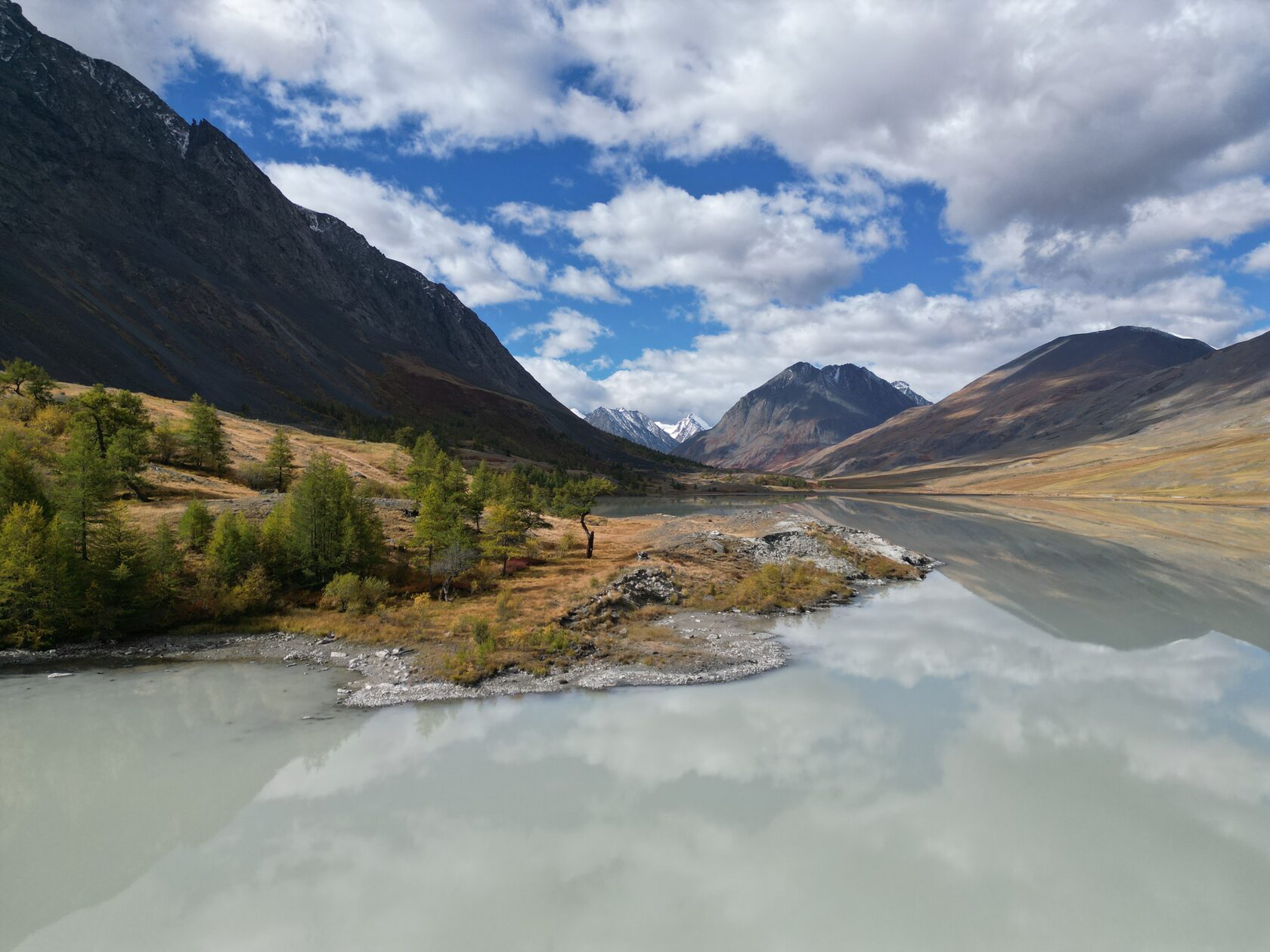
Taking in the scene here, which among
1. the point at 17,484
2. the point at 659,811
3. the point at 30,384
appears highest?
the point at 30,384

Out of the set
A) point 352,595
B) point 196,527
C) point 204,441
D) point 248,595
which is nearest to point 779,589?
point 352,595

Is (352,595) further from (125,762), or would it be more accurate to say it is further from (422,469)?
(422,469)

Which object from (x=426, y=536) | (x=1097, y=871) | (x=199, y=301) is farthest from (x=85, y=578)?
(x=199, y=301)

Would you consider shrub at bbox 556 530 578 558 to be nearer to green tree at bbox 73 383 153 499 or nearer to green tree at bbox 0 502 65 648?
green tree at bbox 73 383 153 499

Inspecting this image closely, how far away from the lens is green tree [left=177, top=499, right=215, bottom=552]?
1372 inches

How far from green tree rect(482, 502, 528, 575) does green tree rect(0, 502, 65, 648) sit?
73.4 ft

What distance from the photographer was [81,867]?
→ 15.0 metres

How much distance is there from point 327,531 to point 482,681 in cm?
1720

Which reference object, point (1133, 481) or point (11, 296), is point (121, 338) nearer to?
point (11, 296)

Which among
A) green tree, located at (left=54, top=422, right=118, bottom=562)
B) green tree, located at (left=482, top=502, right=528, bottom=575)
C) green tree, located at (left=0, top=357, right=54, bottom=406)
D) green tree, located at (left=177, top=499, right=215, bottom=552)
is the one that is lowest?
green tree, located at (left=482, top=502, right=528, bottom=575)

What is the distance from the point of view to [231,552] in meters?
33.7

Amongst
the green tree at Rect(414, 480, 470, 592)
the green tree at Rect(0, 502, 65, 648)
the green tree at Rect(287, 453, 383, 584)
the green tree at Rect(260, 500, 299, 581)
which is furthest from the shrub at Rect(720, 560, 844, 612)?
the green tree at Rect(0, 502, 65, 648)

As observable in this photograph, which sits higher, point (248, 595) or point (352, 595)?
point (248, 595)

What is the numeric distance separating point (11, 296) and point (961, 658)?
6901 inches
